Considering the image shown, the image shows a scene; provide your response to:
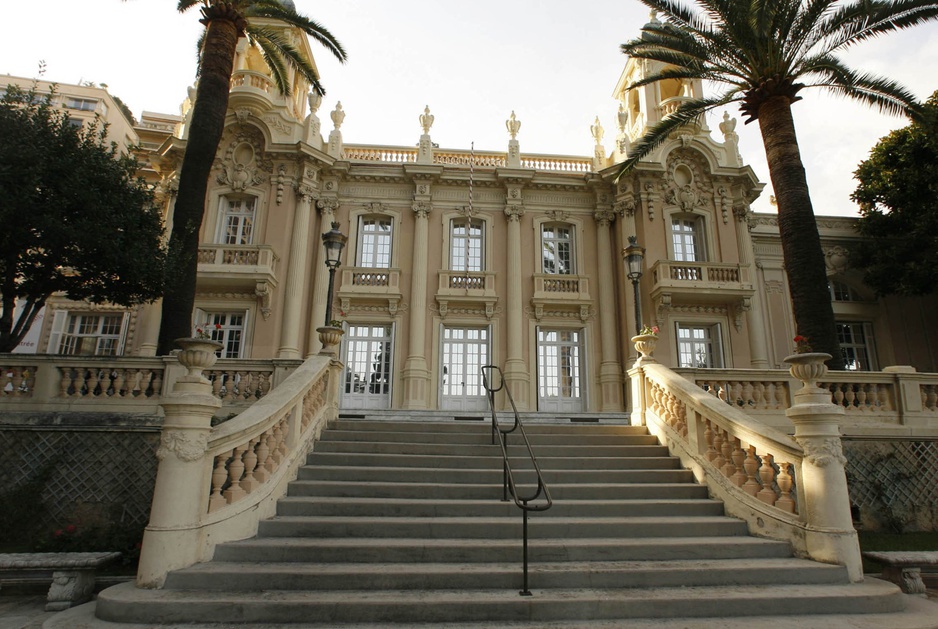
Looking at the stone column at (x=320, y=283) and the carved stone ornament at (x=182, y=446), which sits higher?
the stone column at (x=320, y=283)

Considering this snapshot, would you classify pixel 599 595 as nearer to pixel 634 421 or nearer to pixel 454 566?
pixel 454 566

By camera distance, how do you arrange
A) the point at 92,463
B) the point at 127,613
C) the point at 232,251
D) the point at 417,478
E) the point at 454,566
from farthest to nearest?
1. the point at 232,251
2. the point at 92,463
3. the point at 417,478
4. the point at 454,566
5. the point at 127,613

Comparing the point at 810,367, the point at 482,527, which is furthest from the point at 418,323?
the point at 810,367

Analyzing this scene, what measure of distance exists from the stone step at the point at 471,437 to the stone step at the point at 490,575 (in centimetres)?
290

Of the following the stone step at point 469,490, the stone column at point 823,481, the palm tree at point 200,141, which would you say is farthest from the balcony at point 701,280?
the palm tree at point 200,141

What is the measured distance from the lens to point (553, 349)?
54.6 feet

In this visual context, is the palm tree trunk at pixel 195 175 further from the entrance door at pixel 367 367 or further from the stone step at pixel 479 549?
the entrance door at pixel 367 367

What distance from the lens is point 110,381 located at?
8.24 meters

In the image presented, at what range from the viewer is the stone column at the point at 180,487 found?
4.54 metres

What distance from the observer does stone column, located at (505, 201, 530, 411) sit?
15.8 meters

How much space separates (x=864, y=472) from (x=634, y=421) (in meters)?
3.44

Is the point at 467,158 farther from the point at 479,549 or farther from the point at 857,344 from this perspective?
the point at 479,549

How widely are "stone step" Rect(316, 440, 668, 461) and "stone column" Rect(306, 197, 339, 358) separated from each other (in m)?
8.31

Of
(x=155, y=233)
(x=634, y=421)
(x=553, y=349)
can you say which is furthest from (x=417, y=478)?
(x=553, y=349)
